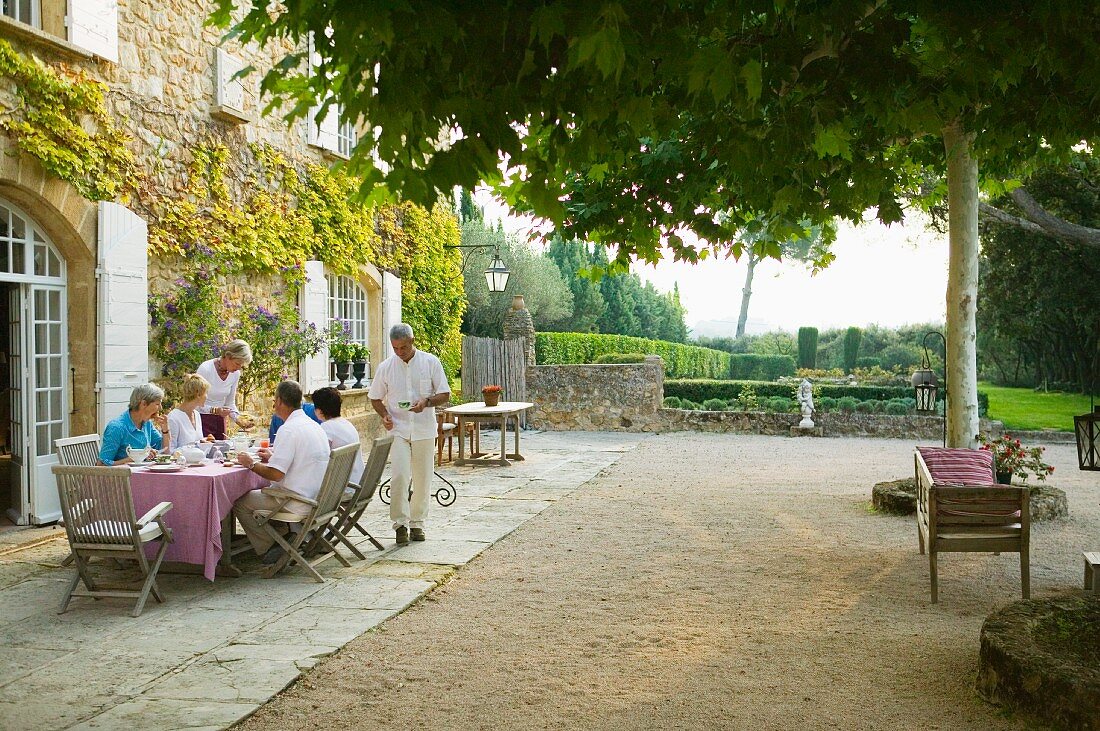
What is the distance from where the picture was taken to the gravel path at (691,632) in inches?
148

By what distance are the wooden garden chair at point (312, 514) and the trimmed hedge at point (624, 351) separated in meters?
14.6

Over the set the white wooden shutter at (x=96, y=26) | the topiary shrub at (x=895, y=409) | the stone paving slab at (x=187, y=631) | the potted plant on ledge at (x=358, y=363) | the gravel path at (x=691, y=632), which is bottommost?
the gravel path at (x=691, y=632)

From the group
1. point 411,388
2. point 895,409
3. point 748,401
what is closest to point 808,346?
point 748,401

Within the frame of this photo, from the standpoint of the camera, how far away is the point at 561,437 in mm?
16719

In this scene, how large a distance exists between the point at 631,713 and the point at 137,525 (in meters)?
2.95

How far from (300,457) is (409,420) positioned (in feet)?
4.68

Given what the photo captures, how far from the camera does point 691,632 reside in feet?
16.2

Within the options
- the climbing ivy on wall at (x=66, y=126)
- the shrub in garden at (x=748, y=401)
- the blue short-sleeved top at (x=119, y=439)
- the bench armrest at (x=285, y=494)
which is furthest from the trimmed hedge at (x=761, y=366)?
the blue short-sleeved top at (x=119, y=439)

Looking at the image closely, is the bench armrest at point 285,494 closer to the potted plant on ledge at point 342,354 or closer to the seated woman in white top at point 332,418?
the seated woman in white top at point 332,418

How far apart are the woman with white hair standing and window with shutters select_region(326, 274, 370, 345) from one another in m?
4.33

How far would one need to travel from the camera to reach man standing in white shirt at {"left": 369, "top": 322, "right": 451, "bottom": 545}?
702 centimetres

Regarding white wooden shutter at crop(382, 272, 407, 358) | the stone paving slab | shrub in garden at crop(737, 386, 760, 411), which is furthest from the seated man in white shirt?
shrub in garden at crop(737, 386, 760, 411)

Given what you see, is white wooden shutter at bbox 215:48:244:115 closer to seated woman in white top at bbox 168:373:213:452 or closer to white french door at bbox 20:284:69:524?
white french door at bbox 20:284:69:524

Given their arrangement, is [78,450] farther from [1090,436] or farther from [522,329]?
[522,329]
